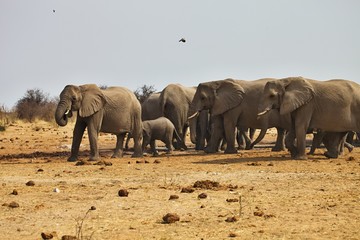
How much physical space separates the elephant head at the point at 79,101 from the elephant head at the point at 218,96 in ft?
14.2

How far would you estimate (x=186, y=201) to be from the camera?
373 inches

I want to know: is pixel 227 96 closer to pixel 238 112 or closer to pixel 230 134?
pixel 238 112

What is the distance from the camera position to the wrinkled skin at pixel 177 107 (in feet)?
83.3

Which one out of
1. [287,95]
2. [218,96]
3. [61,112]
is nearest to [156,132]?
[218,96]

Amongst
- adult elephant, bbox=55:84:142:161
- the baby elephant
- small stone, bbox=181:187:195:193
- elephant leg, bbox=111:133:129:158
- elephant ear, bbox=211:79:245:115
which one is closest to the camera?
→ small stone, bbox=181:187:195:193

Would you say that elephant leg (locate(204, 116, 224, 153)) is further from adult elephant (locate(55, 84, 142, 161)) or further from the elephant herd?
adult elephant (locate(55, 84, 142, 161))

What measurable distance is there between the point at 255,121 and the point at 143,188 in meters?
10.9

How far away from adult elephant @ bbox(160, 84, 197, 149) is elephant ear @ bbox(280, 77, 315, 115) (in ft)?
27.1

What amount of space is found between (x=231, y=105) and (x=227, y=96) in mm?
334

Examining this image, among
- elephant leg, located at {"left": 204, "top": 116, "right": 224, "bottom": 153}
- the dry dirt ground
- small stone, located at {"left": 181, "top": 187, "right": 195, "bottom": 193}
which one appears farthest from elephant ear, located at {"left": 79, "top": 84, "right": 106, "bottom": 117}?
small stone, located at {"left": 181, "top": 187, "right": 195, "bottom": 193}

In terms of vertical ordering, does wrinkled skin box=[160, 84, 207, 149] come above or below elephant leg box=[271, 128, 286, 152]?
above

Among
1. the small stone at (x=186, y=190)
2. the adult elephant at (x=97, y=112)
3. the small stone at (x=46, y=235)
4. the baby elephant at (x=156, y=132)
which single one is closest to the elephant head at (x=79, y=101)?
the adult elephant at (x=97, y=112)

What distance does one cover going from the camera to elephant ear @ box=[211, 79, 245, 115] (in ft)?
69.7

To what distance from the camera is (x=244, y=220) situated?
8070 mm
